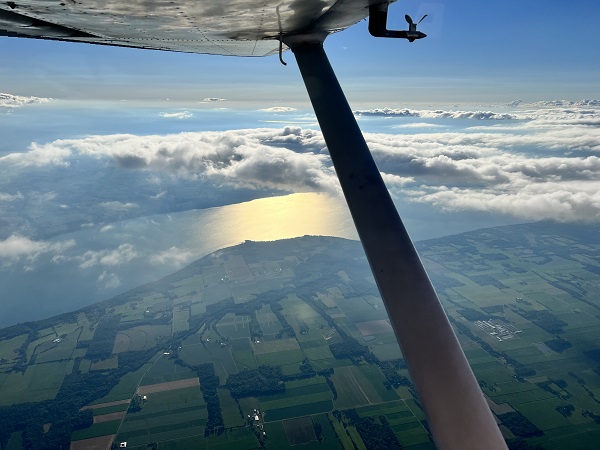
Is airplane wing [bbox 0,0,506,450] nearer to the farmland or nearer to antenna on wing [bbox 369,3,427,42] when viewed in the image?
antenna on wing [bbox 369,3,427,42]

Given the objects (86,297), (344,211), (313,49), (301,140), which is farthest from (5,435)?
(301,140)

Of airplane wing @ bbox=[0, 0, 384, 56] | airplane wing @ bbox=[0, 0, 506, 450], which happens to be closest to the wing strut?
airplane wing @ bbox=[0, 0, 506, 450]

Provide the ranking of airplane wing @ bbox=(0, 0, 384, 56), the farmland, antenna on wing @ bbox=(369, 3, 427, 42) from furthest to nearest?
the farmland
antenna on wing @ bbox=(369, 3, 427, 42)
airplane wing @ bbox=(0, 0, 384, 56)

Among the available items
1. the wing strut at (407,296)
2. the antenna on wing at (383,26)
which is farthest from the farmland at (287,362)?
the antenna on wing at (383,26)

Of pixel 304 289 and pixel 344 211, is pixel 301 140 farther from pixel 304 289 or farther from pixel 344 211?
pixel 304 289

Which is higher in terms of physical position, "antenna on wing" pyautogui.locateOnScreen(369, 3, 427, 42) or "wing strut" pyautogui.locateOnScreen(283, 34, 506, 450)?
"antenna on wing" pyautogui.locateOnScreen(369, 3, 427, 42)

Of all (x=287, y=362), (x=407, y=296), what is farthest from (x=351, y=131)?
(x=287, y=362)
